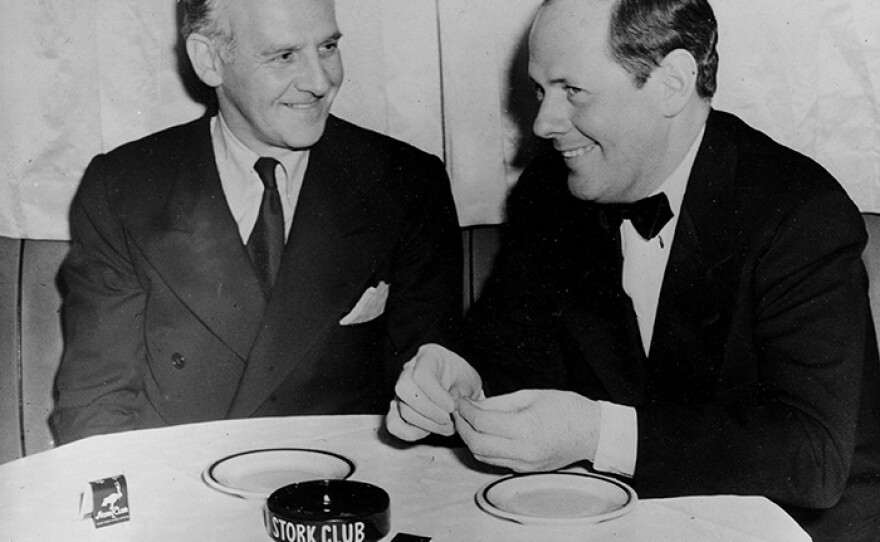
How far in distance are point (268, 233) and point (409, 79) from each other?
39cm

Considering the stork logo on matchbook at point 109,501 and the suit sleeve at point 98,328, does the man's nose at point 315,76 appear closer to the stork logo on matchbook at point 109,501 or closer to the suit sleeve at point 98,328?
the suit sleeve at point 98,328

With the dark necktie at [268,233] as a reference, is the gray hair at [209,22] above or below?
above

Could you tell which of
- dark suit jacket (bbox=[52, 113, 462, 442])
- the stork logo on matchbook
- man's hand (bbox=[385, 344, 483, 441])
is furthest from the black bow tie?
the stork logo on matchbook

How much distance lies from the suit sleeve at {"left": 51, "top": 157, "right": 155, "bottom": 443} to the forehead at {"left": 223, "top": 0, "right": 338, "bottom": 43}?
359mm

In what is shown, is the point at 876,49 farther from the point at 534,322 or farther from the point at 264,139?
the point at 264,139

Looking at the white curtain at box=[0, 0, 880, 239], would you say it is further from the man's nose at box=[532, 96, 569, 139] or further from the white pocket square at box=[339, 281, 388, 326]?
the white pocket square at box=[339, 281, 388, 326]

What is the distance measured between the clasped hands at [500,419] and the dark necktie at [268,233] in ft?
1.30

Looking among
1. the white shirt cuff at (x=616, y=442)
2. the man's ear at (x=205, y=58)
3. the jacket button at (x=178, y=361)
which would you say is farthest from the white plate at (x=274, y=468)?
the man's ear at (x=205, y=58)

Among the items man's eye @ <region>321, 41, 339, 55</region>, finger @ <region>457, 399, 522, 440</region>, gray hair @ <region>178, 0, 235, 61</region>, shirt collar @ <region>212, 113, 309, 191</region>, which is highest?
gray hair @ <region>178, 0, 235, 61</region>

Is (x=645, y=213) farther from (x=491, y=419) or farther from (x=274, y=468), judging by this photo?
(x=274, y=468)

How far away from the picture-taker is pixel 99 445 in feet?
4.31

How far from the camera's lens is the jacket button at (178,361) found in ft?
5.38

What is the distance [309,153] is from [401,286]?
0.96 feet

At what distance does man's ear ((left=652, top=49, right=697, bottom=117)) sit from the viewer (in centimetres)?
157
